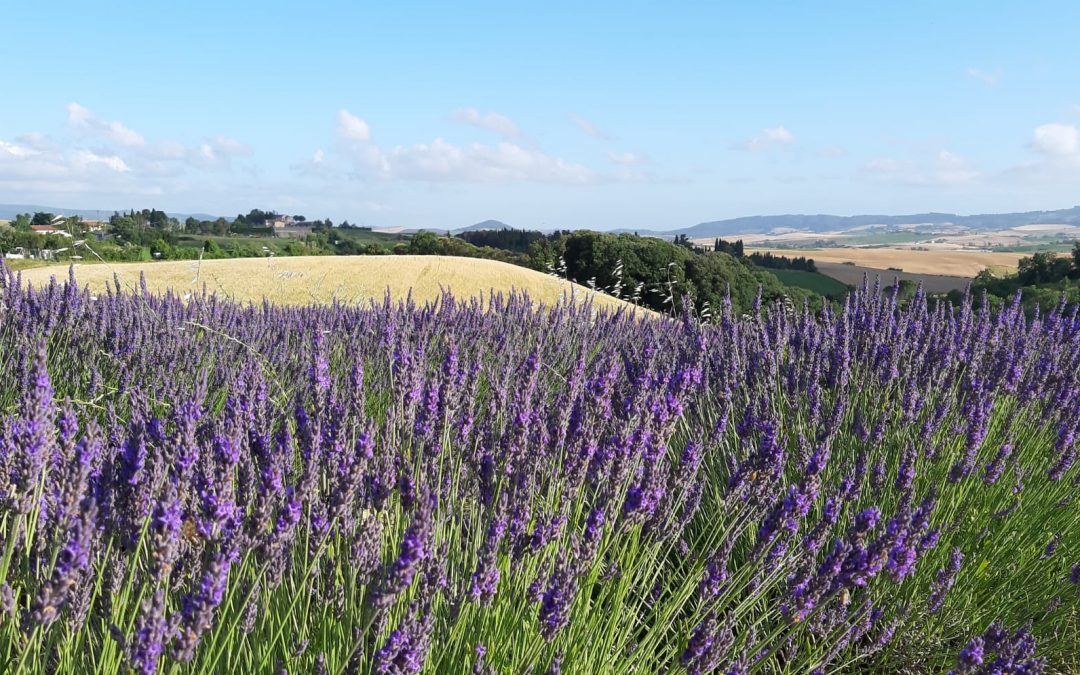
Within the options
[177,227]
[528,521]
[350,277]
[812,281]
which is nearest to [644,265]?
[350,277]

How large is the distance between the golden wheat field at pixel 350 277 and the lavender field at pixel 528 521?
8.69m

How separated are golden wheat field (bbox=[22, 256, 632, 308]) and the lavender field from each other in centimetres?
869

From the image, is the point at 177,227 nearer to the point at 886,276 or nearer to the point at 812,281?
the point at 812,281

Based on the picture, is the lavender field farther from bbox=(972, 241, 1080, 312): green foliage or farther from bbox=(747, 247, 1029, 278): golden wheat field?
bbox=(747, 247, 1029, 278): golden wheat field

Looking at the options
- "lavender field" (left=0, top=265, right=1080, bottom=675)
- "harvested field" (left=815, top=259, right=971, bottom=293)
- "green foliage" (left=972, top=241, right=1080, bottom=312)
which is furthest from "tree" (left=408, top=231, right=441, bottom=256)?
"lavender field" (left=0, top=265, right=1080, bottom=675)

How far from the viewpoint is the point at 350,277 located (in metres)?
13.3

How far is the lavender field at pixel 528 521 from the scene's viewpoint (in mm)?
1273

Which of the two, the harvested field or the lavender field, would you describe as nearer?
the lavender field

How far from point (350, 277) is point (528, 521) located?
1208 cm

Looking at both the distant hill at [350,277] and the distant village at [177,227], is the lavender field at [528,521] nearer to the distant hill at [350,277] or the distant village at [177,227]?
the distant hill at [350,277]

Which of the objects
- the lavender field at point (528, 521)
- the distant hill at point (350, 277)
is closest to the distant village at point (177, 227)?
the distant hill at point (350, 277)

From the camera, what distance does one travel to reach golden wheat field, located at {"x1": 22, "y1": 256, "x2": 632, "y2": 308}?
12.4 meters

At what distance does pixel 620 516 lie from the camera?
2.36 m

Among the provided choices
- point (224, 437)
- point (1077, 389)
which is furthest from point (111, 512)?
point (1077, 389)
